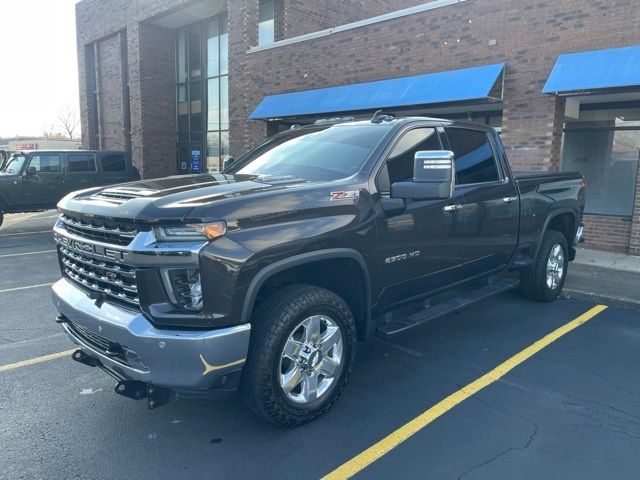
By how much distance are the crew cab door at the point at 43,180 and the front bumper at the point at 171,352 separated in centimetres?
1173

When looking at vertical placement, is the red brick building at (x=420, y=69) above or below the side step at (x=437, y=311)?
above

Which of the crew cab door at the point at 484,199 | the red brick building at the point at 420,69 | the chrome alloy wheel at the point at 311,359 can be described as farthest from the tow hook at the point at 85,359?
the red brick building at the point at 420,69

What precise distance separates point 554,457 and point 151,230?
270 cm

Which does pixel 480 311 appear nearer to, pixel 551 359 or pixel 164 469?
pixel 551 359

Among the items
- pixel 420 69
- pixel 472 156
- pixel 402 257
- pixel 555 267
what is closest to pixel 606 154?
pixel 420 69

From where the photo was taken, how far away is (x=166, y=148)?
2097 centimetres

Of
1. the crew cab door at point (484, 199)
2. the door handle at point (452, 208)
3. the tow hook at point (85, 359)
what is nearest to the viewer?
the tow hook at point (85, 359)

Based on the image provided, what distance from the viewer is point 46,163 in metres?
13.4

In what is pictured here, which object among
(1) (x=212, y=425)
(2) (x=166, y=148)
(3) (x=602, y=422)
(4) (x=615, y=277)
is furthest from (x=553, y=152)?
(2) (x=166, y=148)

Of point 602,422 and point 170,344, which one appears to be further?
point 602,422

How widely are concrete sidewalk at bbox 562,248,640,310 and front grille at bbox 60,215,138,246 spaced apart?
5.65 metres

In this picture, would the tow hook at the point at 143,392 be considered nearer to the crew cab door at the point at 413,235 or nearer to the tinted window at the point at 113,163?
the crew cab door at the point at 413,235

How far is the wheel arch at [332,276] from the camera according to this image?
10.5 feet

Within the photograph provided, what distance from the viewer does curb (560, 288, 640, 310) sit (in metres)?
6.16
